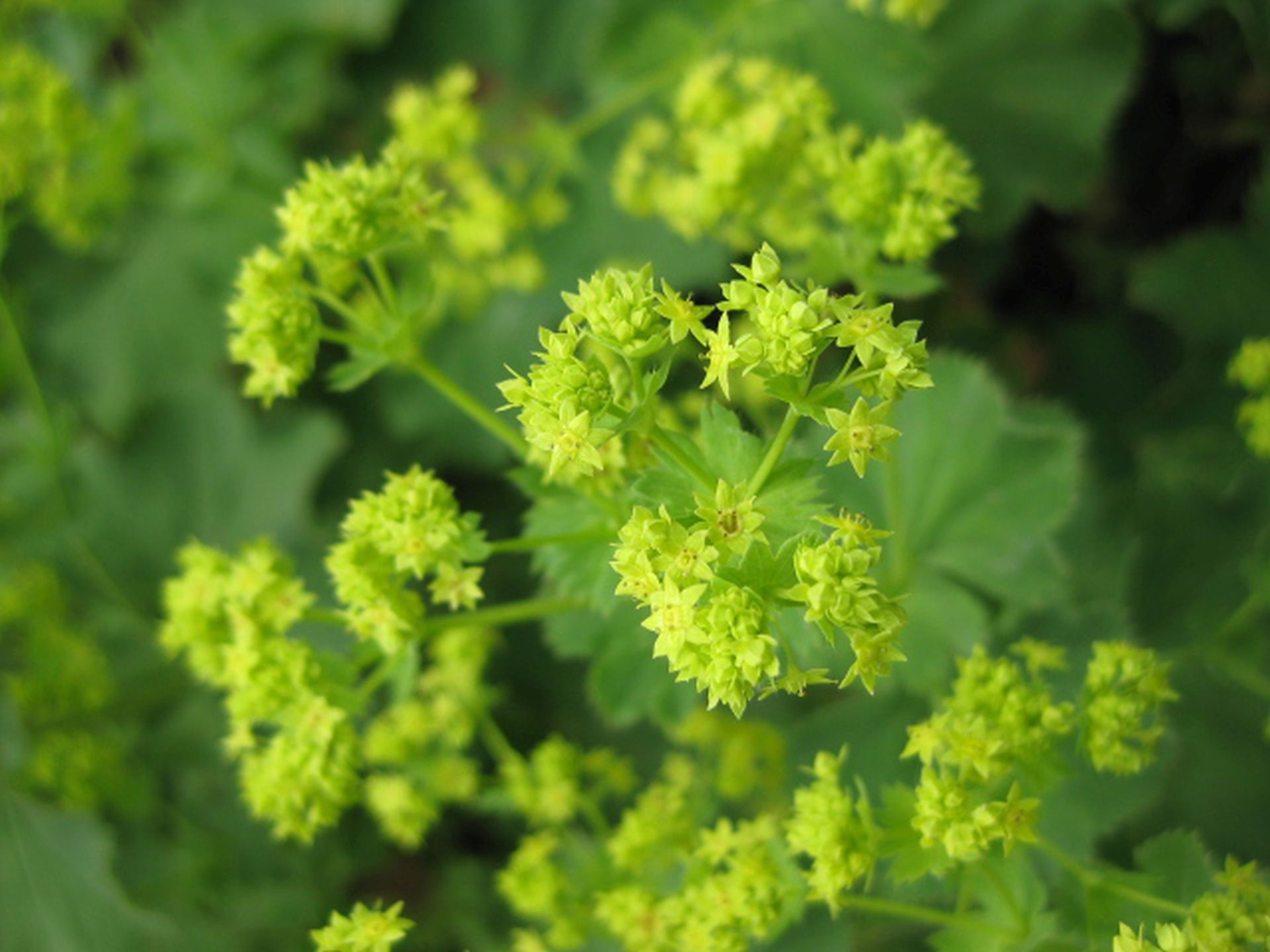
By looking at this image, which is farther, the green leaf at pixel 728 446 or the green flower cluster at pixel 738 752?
the green flower cluster at pixel 738 752

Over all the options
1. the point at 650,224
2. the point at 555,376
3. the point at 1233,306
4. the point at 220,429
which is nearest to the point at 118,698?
the point at 220,429

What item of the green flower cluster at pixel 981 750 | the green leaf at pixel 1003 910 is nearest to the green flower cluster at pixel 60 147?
the green flower cluster at pixel 981 750

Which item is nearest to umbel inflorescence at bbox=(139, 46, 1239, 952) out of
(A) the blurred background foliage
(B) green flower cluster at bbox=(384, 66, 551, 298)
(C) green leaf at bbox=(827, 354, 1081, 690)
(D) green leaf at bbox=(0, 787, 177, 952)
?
(C) green leaf at bbox=(827, 354, 1081, 690)

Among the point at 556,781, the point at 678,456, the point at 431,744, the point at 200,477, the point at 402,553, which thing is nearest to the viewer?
the point at 678,456

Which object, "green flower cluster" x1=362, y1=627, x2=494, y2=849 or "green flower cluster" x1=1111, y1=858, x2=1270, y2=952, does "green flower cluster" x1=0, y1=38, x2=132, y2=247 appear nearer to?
"green flower cluster" x1=362, y1=627, x2=494, y2=849

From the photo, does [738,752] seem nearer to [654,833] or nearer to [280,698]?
[654,833]

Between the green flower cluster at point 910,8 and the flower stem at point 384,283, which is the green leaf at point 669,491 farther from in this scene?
the green flower cluster at point 910,8

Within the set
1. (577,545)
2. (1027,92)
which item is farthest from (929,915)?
(1027,92)
